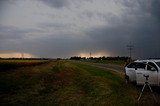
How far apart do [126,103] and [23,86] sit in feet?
37.7

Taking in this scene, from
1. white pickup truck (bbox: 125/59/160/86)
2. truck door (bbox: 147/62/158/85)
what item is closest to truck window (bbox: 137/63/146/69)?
white pickup truck (bbox: 125/59/160/86)

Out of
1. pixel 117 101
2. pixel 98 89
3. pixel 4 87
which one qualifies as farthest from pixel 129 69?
pixel 4 87

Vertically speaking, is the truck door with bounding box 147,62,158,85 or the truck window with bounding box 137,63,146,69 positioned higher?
the truck window with bounding box 137,63,146,69

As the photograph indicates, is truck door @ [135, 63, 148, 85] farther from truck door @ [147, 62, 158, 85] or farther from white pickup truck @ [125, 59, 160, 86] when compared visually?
truck door @ [147, 62, 158, 85]

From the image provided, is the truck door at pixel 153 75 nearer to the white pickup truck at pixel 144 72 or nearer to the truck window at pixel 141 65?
the white pickup truck at pixel 144 72

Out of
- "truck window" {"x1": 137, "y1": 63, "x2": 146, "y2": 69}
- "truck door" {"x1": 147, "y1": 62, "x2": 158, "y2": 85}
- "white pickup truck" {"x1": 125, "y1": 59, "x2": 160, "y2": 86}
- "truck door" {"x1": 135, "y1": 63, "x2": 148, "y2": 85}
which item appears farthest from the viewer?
"truck window" {"x1": 137, "y1": 63, "x2": 146, "y2": 69}

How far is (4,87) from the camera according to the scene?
24.7m

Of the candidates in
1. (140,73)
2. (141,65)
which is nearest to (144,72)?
(140,73)

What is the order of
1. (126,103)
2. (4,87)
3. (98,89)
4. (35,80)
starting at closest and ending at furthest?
(126,103) → (98,89) → (4,87) → (35,80)

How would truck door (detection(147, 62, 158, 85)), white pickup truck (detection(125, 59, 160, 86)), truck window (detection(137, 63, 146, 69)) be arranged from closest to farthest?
truck door (detection(147, 62, 158, 85)) → white pickup truck (detection(125, 59, 160, 86)) → truck window (detection(137, 63, 146, 69))

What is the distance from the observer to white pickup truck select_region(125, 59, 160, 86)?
19016 millimetres

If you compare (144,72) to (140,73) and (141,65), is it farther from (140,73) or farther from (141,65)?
(141,65)

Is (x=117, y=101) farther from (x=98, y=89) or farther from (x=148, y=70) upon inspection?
(x=98, y=89)

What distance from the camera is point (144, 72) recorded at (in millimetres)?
20172
